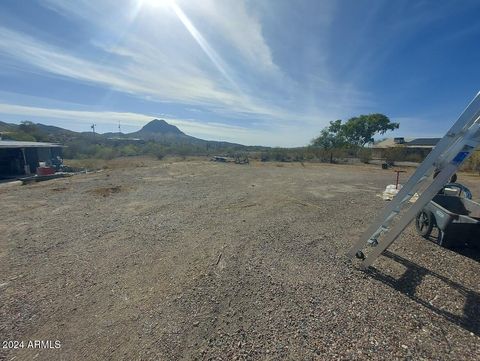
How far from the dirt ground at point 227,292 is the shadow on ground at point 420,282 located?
18mm

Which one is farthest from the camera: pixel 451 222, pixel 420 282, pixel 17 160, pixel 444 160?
pixel 17 160

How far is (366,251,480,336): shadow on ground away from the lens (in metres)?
2.82

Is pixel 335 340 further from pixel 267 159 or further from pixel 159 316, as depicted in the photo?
pixel 267 159

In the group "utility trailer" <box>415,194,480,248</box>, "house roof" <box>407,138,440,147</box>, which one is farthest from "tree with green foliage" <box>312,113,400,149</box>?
"utility trailer" <box>415,194,480,248</box>

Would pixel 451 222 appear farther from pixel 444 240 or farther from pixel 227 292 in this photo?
pixel 227 292

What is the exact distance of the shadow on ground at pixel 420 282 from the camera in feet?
9.25

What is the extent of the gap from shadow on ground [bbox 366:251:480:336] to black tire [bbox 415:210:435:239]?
151 centimetres

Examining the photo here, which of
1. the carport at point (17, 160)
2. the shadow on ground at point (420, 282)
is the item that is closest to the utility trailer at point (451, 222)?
the shadow on ground at point (420, 282)

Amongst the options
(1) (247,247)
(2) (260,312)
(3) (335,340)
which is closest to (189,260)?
(1) (247,247)

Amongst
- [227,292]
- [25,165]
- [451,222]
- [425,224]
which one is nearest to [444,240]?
[451,222]

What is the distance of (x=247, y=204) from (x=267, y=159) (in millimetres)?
29040

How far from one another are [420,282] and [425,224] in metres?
2.45

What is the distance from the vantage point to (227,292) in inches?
133

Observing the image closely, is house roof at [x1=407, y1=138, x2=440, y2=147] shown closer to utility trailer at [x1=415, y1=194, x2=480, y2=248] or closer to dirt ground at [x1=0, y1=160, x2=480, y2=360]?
utility trailer at [x1=415, y1=194, x2=480, y2=248]
